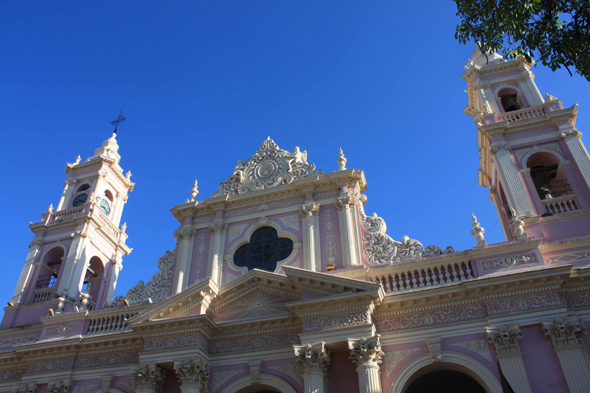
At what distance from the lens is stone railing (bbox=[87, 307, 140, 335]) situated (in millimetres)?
14727

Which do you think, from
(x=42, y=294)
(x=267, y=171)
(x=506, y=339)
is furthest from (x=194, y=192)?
(x=506, y=339)

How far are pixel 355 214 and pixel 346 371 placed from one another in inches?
219

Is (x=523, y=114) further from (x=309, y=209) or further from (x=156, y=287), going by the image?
(x=156, y=287)

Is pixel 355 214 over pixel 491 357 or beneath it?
over

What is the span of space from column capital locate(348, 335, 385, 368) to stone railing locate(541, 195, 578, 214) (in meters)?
7.69

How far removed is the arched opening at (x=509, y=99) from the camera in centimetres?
1906

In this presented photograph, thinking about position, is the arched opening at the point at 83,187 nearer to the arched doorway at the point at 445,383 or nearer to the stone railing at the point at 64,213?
the stone railing at the point at 64,213

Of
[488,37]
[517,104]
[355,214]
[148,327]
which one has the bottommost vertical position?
[148,327]

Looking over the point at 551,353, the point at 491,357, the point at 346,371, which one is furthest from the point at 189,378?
the point at 551,353

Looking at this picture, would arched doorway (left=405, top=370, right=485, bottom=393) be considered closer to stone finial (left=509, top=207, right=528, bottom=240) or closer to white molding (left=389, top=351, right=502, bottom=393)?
white molding (left=389, top=351, right=502, bottom=393)

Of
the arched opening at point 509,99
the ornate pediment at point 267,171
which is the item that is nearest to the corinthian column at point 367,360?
the ornate pediment at point 267,171

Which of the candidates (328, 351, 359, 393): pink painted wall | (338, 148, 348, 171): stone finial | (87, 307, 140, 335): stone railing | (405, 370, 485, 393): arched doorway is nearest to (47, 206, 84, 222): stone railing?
(87, 307, 140, 335): stone railing

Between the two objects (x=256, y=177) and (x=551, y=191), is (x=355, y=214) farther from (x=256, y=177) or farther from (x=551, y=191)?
(x=551, y=191)

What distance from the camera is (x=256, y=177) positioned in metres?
18.0
